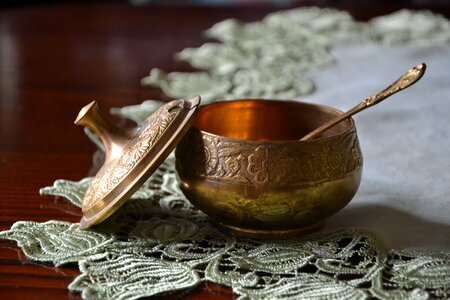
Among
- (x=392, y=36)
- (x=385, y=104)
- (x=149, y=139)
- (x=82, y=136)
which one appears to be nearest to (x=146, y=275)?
(x=149, y=139)

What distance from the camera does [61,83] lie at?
122 cm

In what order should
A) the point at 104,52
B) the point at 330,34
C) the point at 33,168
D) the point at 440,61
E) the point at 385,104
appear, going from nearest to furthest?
1. the point at 33,168
2. the point at 385,104
3. the point at 440,61
4. the point at 104,52
5. the point at 330,34

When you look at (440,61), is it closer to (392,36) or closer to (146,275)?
(392,36)

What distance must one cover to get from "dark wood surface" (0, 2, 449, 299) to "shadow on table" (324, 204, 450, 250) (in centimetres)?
17

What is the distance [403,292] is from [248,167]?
0.16 metres

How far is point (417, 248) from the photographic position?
669 mm

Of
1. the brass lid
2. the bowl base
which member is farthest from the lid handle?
the bowl base

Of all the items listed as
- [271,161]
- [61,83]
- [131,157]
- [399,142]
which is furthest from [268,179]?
[61,83]

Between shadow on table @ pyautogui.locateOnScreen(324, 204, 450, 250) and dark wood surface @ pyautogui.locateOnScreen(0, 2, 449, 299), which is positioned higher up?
dark wood surface @ pyautogui.locateOnScreen(0, 2, 449, 299)

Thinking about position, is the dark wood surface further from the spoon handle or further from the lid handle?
the spoon handle

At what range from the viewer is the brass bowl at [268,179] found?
2.09 ft

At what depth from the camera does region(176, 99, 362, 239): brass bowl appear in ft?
2.09

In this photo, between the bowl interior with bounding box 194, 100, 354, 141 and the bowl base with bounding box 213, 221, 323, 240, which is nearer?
the bowl base with bounding box 213, 221, 323, 240

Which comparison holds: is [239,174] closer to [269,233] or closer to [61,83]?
[269,233]
